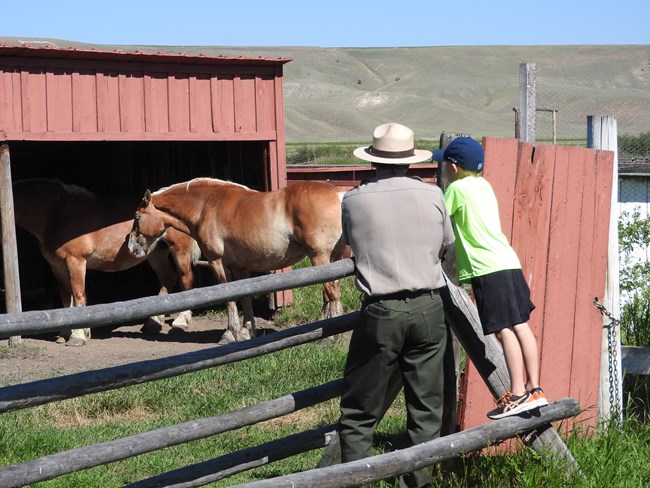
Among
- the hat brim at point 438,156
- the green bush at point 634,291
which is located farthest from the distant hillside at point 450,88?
the hat brim at point 438,156

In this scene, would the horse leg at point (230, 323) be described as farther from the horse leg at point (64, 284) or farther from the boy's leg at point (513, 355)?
the boy's leg at point (513, 355)

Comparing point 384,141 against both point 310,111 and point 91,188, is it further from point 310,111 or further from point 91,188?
point 310,111

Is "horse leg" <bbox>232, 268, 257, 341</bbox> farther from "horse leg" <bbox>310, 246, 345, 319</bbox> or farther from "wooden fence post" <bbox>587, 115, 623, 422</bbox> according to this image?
"wooden fence post" <bbox>587, 115, 623, 422</bbox>

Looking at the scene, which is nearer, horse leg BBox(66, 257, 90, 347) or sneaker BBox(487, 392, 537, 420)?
sneaker BBox(487, 392, 537, 420)

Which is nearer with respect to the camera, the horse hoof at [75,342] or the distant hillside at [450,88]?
the horse hoof at [75,342]

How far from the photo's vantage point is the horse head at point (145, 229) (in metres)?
12.3

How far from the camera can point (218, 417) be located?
4.95 meters

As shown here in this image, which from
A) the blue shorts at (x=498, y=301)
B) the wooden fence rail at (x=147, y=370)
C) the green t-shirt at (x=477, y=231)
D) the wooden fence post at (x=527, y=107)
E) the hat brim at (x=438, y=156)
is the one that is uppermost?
the wooden fence post at (x=527, y=107)

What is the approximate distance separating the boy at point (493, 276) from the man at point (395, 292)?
0.19 meters

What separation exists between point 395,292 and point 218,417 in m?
1.16

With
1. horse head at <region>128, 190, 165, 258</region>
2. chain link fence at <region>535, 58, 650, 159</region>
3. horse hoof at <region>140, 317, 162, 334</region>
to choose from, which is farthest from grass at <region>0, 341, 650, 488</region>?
chain link fence at <region>535, 58, 650, 159</region>

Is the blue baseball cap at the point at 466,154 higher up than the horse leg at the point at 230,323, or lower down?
higher up

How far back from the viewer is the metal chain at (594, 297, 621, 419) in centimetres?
585

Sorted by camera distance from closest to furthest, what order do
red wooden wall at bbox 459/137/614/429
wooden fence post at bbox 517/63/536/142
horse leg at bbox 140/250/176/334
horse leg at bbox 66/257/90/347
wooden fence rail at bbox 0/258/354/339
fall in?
wooden fence rail at bbox 0/258/354/339 < red wooden wall at bbox 459/137/614/429 < wooden fence post at bbox 517/63/536/142 < horse leg at bbox 66/257/90/347 < horse leg at bbox 140/250/176/334
